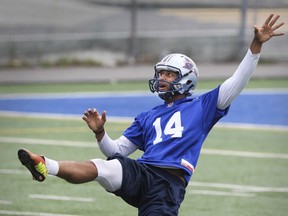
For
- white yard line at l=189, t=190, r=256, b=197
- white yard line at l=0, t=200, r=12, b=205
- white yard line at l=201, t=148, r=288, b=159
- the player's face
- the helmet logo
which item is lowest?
white yard line at l=201, t=148, r=288, b=159

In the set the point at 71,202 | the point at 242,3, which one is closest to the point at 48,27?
the point at 242,3

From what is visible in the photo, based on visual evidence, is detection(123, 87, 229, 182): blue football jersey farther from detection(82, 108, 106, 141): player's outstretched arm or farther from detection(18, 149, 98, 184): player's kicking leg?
detection(18, 149, 98, 184): player's kicking leg

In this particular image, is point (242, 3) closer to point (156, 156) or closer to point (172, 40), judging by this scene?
point (172, 40)

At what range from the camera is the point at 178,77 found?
7.64 meters

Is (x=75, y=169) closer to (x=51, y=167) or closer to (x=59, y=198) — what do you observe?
(x=51, y=167)

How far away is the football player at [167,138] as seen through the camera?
7.04 m

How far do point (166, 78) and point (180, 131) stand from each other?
1.85 ft

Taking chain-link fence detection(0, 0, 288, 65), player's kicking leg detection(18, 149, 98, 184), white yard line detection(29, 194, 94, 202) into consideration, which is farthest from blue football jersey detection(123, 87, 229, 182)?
chain-link fence detection(0, 0, 288, 65)

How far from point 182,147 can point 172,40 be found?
52.6 feet

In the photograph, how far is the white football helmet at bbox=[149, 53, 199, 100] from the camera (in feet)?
25.0

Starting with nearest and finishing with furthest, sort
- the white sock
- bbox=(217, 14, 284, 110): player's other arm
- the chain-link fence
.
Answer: the white sock → bbox=(217, 14, 284, 110): player's other arm → the chain-link fence

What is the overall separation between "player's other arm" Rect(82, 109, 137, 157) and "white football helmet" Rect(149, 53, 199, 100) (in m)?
0.54

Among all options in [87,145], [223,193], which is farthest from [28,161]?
[87,145]

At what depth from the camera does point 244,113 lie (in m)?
16.8
